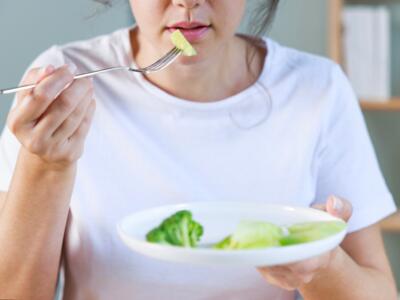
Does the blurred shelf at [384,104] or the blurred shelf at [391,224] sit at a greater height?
the blurred shelf at [384,104]

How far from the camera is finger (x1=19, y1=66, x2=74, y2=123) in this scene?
3.27ft

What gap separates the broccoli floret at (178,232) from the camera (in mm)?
932

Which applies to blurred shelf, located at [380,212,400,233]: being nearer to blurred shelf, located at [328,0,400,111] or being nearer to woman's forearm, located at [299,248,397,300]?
blurred shelf, located at [328,0,400,111]

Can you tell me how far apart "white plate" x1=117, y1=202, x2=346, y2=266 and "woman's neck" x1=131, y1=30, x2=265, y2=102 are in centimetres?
36

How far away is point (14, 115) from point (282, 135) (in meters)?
0.60

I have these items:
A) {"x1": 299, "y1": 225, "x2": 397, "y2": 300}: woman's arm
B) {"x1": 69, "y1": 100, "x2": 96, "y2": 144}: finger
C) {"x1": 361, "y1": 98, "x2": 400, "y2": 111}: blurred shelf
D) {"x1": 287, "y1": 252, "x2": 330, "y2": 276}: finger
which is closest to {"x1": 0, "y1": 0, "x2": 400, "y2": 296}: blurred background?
{"x1": 361, "y1": 98, "x2": 400, "y2": 111}: blurred shelf

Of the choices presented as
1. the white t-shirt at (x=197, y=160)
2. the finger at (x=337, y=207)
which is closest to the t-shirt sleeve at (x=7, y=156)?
the white t-shirt at (x=197, y=160)

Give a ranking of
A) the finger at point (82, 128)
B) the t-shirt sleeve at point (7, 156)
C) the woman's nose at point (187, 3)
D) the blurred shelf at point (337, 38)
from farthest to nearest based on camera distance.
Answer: the blurred shelf at point (337, 38) → the t-shirt sleeve at point (7, 156) → the woman's nose at point (187, 3) → the finger at point (82, 128)

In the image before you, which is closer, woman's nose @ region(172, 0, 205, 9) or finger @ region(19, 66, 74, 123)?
finger @ region(19, 66, 74, 123)

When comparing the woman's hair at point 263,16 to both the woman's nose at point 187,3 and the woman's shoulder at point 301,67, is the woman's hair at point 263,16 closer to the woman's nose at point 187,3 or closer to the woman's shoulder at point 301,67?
the woman's shoulder at point 301,67

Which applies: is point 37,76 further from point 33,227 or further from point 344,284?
point 344,284

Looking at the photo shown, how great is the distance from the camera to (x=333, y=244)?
35.4 inches

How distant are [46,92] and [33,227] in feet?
0.95

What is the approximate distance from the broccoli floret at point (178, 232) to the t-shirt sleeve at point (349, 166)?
0.51 meters
